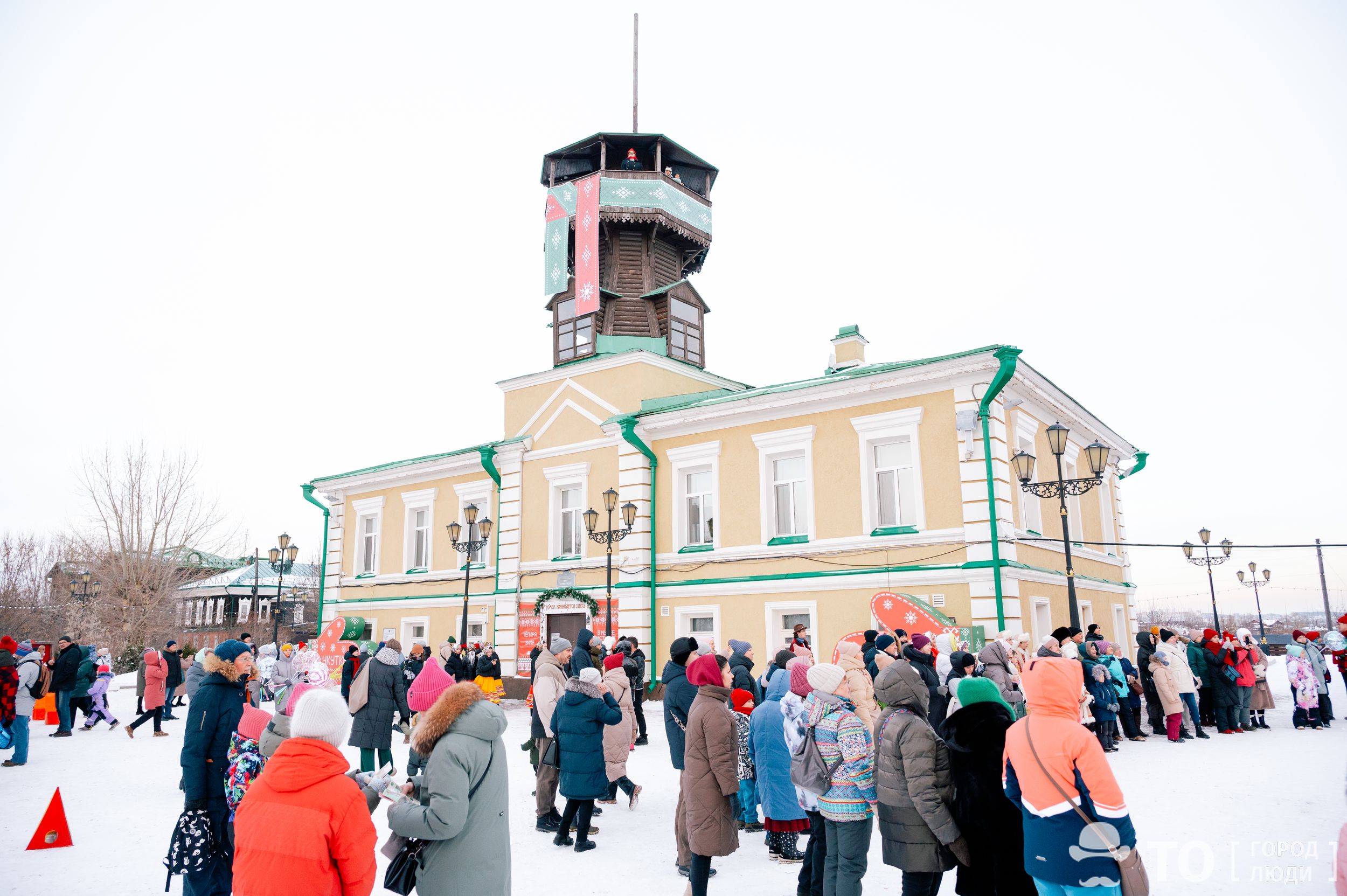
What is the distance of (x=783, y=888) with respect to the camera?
6.52 meters

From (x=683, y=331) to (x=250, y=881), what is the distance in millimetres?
21655

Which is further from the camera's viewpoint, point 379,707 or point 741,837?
point 379,707

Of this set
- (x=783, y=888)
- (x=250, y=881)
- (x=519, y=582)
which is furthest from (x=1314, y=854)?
(x=519, y=582)

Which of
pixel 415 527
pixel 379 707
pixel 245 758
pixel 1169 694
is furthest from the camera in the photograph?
pixel 415 527

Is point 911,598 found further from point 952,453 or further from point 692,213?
point 692,213

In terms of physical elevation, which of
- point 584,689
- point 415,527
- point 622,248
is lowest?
point 584,689

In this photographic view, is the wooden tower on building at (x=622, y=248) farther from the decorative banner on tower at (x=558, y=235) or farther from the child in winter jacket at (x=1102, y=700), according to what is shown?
the child in winter jacket at (x=1102, y=700)

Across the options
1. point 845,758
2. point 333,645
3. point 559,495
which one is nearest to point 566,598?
point 559,495

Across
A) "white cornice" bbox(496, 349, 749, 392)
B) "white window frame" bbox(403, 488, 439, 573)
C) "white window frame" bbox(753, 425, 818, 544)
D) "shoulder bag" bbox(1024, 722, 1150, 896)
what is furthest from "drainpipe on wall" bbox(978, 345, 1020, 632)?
"white window frame" bbox(403, 488, 439, 573)

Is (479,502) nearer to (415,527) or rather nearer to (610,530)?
(415,527)

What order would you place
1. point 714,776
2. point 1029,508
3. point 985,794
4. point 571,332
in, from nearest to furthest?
1. point 985,794
2. point 714,776
3. point 1029,508
4. point 571,332

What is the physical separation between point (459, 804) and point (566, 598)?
17.5 metres

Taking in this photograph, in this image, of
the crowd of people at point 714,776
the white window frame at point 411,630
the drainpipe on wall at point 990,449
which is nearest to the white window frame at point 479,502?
the white window frame at point 411,630

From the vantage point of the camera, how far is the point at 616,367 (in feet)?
71.6
